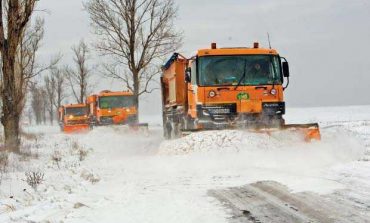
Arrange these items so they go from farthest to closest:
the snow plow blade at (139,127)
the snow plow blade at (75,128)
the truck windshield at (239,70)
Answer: the snow plow blade at (75,128) < the snow plow blade at (139,127) < the truck windshield at (239,70)

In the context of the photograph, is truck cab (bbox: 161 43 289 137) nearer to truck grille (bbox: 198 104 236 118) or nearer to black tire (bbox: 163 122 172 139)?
truck grille (bbox: 198 104 236 118)

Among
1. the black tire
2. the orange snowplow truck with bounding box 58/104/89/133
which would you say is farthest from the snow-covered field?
the orange snowplow truck with bounding box 58/104/89/133

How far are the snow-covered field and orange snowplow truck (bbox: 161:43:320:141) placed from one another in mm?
1379

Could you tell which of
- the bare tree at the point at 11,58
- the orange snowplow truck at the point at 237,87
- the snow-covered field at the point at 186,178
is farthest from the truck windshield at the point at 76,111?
the orange snowplow truck at the point at 237,87

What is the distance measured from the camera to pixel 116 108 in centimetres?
2919

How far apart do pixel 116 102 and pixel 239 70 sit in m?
17.1

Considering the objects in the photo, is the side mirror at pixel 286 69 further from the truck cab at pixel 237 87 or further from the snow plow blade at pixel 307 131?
the snow plow blade at pixel 307 131

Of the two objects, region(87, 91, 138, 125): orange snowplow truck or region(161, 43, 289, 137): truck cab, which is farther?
region(87, 91, 138, 125): orange snowplow truck

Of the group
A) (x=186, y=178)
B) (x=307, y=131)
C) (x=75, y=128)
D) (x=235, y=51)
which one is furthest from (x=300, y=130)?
(x=75, y=128)

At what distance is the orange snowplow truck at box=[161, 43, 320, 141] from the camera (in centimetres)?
1268

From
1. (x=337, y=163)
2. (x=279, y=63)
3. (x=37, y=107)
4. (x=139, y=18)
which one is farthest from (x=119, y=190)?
(x=37, y=107)

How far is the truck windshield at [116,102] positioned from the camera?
95.2ft

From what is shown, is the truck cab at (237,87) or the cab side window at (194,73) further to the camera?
the cab side window at (194,73)

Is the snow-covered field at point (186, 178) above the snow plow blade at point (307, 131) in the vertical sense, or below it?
below
